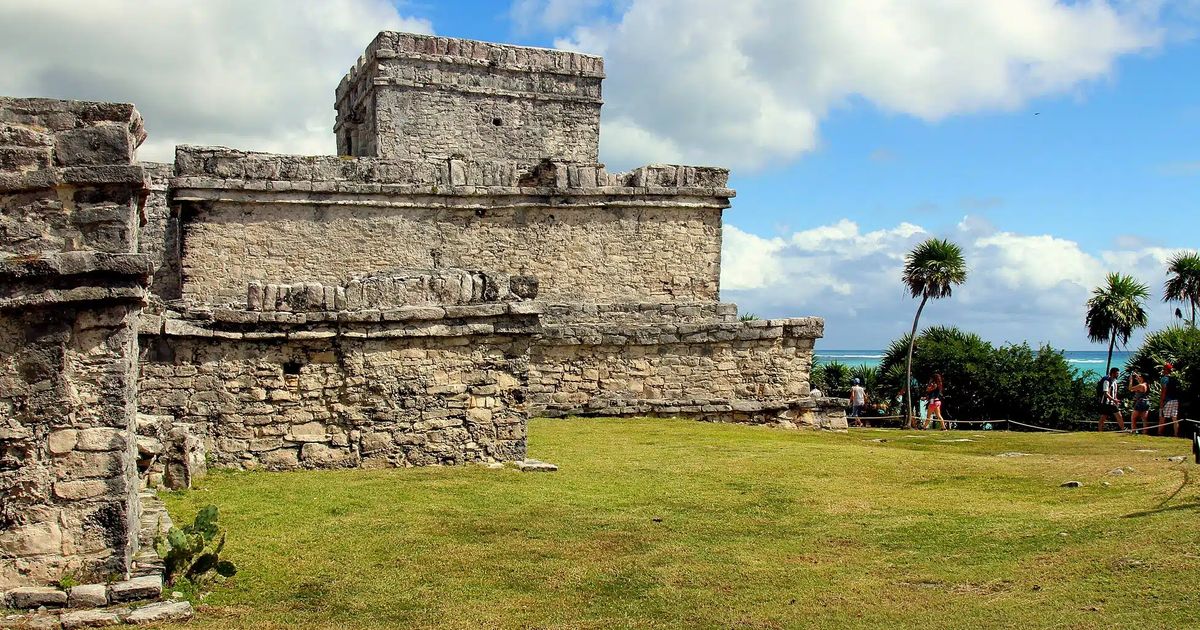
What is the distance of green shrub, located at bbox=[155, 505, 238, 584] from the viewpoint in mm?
6512

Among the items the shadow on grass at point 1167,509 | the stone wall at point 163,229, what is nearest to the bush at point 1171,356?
the shadow on grass at point 1167,509

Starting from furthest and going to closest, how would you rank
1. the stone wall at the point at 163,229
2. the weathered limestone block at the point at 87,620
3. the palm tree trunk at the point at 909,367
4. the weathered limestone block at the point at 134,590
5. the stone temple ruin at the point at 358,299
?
the palm tree trunk at the point at 909,367, the stone wall at the point at 163,229, the stone temple ruin at the point at 358,299, the weathered limestone block at the point at 134,590, the weathered limestone block at the point at 87,620

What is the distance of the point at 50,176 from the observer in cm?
627

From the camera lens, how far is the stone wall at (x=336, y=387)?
10.6m

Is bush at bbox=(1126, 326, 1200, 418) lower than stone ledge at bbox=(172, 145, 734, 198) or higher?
lower

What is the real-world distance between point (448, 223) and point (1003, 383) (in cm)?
1720

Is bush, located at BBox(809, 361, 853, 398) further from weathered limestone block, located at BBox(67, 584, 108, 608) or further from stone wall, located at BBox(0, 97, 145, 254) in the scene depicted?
weathered limestone block, located at BBox(67, 584, 108, 608)

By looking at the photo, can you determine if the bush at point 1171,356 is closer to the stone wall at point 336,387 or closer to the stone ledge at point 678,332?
the stone ledge at point 678,332

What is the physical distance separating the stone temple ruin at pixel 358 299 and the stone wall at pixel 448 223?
3 cm

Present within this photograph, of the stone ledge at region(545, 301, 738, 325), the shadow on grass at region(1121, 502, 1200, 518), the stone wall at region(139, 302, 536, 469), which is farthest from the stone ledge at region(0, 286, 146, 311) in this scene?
the stone ledge at region(545, 301, 738, 325)

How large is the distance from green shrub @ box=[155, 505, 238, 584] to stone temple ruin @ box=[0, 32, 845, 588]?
0.20 m

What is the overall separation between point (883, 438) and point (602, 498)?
27.7 ft

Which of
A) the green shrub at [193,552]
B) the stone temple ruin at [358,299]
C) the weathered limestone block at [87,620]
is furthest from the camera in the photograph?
the green shrub at [193,552]

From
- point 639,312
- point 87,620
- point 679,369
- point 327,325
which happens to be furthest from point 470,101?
point 87,620
